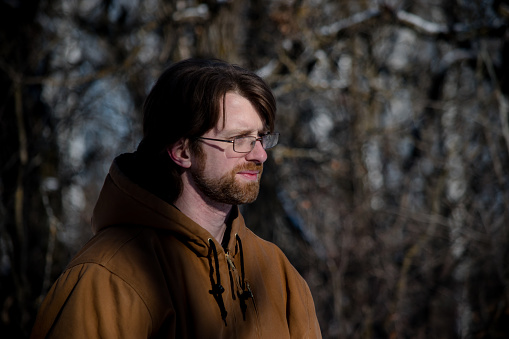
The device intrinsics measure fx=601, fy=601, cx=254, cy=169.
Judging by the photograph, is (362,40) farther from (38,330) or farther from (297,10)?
(38,330)

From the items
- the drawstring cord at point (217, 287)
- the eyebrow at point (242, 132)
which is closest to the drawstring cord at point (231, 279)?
the drawstring cord at point (217, 287)

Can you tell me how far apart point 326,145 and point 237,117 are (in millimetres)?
A: 9258

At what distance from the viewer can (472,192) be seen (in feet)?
26.1

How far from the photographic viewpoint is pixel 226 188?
1.97 m


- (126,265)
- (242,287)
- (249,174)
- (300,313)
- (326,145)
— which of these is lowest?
(326,145)

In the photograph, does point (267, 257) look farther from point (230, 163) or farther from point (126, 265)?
point (126, 265)

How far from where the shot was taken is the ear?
2021 millimetres

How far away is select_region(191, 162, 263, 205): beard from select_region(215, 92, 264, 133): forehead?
0.13 meters

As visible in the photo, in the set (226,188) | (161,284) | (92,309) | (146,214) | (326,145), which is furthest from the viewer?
(326,145)

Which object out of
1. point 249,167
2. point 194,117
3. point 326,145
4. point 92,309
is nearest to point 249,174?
point 249,167

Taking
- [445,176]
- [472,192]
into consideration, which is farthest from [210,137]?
[445,176]

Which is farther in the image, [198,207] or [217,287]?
[198,207]

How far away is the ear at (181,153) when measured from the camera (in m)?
2.02

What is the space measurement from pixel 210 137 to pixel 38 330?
2.60ft
